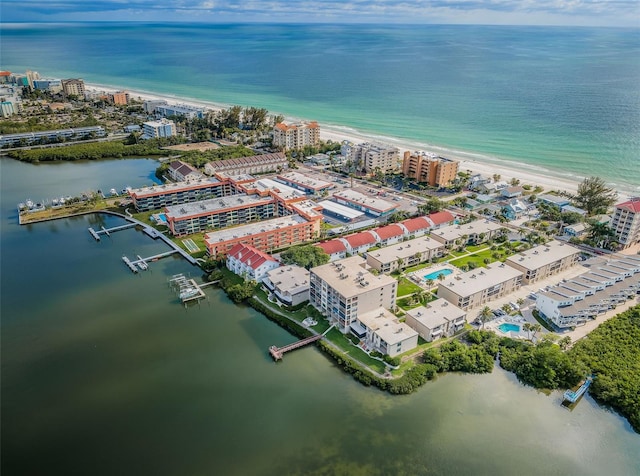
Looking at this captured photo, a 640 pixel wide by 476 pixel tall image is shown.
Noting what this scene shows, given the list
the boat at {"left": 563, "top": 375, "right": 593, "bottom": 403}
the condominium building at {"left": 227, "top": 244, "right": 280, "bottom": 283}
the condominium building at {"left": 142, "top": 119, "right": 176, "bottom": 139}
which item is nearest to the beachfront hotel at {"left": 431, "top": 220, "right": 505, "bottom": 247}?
the condominium building at {"left": 227, "top": 244, "right": 280, "bottom": 283}

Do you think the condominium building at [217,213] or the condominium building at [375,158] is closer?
the condominium building at [217,213]

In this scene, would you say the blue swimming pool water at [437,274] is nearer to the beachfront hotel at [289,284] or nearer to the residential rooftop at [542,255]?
the residential rooftop at [542,255]

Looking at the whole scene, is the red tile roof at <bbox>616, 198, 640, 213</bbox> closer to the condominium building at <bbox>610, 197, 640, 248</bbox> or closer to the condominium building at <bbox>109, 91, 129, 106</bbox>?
the condominium building at <bbox>610, 197, 640, 248</bbox>

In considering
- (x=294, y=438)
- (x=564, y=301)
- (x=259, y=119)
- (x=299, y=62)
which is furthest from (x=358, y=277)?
(x=299, y=62)

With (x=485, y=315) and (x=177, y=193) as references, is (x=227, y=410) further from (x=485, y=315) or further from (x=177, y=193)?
(x=177, y=193)

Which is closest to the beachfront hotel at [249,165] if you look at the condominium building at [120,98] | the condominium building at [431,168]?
the condominium building at [431,168]

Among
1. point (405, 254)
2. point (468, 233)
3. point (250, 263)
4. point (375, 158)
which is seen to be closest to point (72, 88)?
point (375, 158)

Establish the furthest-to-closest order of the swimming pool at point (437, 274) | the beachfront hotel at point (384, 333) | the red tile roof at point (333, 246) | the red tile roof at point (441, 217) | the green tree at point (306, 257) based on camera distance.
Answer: the red tile roof at point (441, 217), the red tile roof at point (333, 246), the swimming pool at point (437, 274), the green tree at point (306, 257), the beachfront hotel at point (384, 333)
